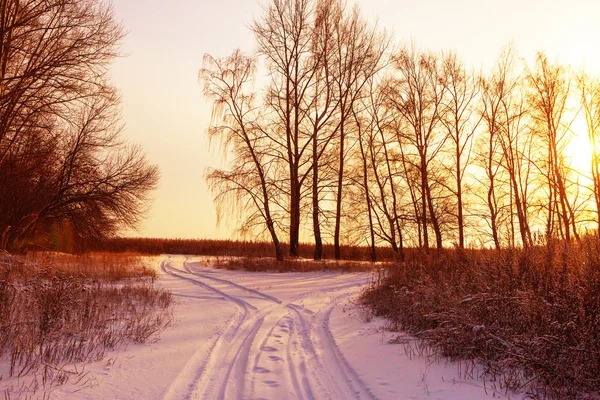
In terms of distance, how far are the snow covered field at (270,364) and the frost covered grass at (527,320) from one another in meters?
0.47

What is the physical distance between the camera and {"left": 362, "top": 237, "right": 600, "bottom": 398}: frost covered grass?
489cm

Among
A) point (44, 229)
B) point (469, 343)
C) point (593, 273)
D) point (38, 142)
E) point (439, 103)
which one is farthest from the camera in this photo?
point (439, 103)

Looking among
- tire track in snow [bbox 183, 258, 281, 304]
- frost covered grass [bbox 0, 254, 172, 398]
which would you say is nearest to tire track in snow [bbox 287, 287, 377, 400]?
frost covered grass [bbox 0, 254, 172, 398]

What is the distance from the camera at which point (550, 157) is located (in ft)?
102

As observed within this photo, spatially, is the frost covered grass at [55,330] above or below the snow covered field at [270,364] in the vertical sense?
above

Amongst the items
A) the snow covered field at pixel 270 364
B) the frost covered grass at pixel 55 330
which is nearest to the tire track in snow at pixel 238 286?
the snow covered field at pixel 270 364

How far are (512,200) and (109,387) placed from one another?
35126 mm

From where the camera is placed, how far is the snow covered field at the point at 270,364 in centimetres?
524

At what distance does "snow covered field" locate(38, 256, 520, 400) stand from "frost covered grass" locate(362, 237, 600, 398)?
0.47 m

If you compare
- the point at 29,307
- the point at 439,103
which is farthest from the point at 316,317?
the point at 439,103

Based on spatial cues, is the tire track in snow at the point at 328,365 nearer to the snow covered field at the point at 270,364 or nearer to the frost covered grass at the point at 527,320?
the snow covered field at the point at 270,364

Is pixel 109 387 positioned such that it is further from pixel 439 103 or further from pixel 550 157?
pixel 550 157

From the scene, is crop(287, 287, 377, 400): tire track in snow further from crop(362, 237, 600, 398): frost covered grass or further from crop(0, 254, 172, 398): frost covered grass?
crop(0, 254, 172, 398): frost covered grass

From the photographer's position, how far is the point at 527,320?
5.89 meters
